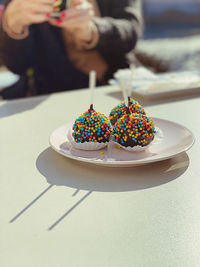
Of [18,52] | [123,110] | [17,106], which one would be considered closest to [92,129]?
[123,110]

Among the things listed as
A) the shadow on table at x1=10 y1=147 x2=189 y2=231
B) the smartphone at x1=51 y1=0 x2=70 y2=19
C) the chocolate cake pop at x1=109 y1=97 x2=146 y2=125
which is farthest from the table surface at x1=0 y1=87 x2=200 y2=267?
the smartphone at x1=51 y1=0 x2=70 y2=19

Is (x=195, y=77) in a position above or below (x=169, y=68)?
above

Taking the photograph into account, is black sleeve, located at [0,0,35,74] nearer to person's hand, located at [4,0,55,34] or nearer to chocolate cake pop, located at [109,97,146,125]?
person's hand, located at [4,0,55,34]

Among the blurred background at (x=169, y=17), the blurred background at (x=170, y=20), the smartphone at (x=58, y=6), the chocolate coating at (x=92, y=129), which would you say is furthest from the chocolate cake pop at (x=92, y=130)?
the blurred background at (x=169, y=17)

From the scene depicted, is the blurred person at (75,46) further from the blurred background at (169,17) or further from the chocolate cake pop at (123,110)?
Answer: the blurred background at (169,17)

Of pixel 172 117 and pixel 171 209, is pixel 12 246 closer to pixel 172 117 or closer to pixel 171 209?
pixel 171 209

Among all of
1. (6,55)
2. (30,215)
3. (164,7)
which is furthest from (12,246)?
(164,7)
